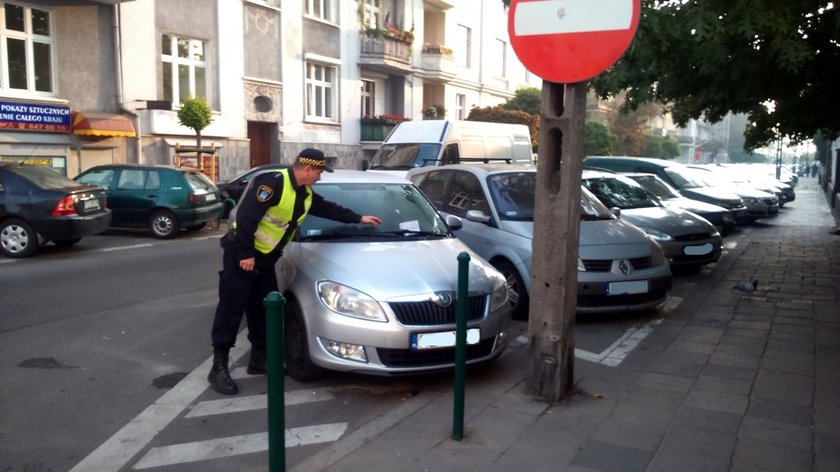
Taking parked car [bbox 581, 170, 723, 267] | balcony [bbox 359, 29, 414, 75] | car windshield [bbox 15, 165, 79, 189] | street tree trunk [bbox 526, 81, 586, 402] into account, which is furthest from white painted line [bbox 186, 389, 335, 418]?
balcony [bbox 359, 29, 414, 75]

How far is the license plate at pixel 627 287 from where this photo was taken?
7.71 m

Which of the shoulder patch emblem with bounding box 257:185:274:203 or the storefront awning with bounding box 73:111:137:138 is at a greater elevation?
the storefront awning with bounding box 73:111:137:138

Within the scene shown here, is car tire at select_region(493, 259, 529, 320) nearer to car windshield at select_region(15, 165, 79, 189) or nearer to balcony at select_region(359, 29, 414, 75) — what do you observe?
car windshield at select_region(15, 165, 79, 189)

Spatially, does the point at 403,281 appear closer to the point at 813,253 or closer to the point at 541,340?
the point at 541,340

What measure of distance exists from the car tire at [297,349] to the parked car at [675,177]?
1246 cm

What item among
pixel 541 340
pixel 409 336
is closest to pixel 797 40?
pixel 541 340

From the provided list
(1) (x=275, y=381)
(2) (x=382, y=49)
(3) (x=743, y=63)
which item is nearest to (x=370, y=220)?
(1) (x=275, y=381)

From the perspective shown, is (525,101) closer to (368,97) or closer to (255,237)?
(368,97)

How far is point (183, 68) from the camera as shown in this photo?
22.6m

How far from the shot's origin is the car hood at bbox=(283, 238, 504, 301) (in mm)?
5473

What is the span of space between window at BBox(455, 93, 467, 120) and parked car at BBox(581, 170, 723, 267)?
26147mm

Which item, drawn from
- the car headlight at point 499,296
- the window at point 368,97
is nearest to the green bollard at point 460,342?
the car headlight at point 499,296

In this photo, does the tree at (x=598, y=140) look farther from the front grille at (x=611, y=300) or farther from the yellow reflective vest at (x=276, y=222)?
the yellow reflective vest at (x=276, y=222)

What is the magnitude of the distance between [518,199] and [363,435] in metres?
4.50
